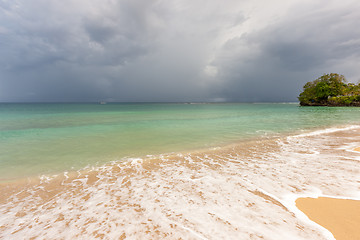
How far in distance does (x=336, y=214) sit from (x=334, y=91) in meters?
110

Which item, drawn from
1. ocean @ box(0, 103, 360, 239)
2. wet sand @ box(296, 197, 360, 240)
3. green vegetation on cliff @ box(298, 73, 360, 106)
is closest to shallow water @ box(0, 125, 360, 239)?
ocean @ box(0, 103, 360, 239)

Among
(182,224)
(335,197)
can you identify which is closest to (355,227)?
(335,197)

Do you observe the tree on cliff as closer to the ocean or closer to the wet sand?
the ocean

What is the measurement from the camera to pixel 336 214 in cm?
354

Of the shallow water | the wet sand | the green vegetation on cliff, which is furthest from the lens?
the green vegetation on cliff

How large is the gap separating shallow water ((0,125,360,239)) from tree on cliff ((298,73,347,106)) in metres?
100

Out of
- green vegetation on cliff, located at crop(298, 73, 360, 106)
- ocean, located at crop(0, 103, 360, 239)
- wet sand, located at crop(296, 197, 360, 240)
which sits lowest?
ocean, located at crop(0, 103, 360, 239)

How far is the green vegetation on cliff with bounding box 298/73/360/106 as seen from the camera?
73.5 m

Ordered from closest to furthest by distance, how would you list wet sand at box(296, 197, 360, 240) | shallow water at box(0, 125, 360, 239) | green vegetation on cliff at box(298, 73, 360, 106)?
wet sand at box(296, 197, 360, 240), shallow water at box(0, 125, 360, 239), green vegetation on cliff at box(298, 73, 360, 106)

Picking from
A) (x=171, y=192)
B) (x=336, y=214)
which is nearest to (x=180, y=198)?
(x=171, y=192)

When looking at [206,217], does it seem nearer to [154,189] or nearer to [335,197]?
[154,189]

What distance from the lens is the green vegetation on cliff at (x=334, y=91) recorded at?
73512 millimetres

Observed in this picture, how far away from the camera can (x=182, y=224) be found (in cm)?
336

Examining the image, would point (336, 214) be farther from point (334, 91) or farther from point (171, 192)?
point (334, 91)
